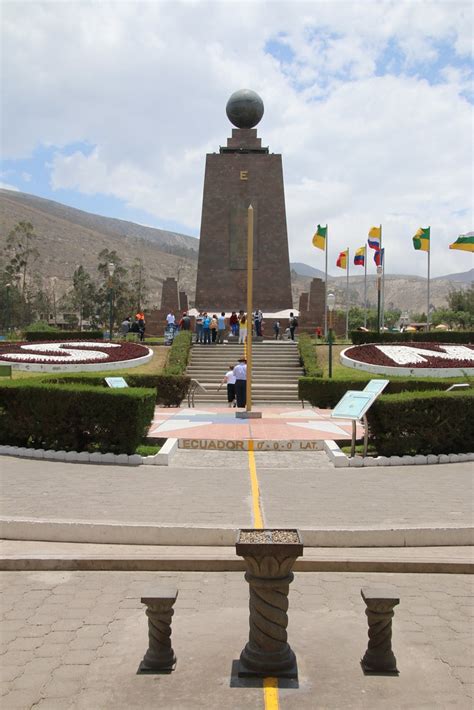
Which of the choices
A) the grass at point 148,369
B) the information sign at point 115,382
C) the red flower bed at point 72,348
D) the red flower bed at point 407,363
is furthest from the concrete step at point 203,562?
the red flower bed at point 72,348

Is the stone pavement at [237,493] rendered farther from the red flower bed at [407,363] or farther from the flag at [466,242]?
the flag at [466,242]

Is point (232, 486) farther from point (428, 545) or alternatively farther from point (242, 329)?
point (242, 329)

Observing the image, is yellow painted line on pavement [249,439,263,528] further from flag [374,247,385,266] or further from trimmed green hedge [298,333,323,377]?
flag [374,247,385,266]

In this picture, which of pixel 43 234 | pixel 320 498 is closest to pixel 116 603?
pixel 320 498

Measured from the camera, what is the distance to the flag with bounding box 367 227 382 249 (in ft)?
115

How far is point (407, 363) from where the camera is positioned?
21.5m

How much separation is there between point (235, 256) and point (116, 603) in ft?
103

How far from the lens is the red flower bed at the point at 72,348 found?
21.6 metres

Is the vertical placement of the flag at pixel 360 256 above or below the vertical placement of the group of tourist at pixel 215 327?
above

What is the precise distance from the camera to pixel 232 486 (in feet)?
27.8

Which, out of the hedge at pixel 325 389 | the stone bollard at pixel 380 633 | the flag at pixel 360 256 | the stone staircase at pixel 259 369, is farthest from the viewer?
the flag at pixel 360 256

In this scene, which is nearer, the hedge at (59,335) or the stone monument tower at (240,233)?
the hedge at (59,335)

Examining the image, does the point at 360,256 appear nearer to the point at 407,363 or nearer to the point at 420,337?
the point at 420,337

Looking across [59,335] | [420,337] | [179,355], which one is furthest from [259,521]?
[59,335]
